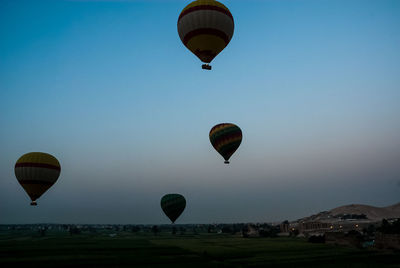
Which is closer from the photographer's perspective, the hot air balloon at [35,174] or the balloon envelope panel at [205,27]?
the balloon envelope panel at [205,27]

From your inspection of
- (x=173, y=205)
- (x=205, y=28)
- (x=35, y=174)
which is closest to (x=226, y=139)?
(x=173, y=205)

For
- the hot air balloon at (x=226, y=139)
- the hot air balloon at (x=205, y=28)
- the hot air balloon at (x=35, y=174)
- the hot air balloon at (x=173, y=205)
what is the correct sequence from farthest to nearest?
the hot air balloon at (x=173, y=205)
the hot air balloon at (x=226, y=139)
the hot air balloon at (x=35, y=174)
the hot air balloon at (x=205, y=28)

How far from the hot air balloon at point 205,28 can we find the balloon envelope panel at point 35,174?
750 inches

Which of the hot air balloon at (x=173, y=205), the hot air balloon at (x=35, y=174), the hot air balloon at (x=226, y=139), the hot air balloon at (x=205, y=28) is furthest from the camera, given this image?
the hot air balloon at (x=173, y=205)

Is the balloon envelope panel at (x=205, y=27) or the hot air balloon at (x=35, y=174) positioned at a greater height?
the balloon envelope panel at (x=205, y=27)

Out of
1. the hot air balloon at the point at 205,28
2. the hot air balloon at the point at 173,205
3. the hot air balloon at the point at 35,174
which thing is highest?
the hot air balloon at the point at 205,28

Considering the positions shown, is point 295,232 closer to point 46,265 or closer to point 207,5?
point 46,265

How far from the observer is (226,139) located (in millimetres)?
35156

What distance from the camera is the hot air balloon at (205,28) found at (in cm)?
2344

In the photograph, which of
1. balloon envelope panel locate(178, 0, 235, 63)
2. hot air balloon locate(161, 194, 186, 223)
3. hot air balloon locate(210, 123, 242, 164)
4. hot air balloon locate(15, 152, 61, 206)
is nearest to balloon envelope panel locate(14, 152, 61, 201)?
hot air balloon locate(15, 152, 61, 206)

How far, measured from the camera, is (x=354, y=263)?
3734cm

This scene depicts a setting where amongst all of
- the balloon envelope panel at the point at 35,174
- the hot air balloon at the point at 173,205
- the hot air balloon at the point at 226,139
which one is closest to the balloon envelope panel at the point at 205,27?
the hot air balloon at the point at 226,139

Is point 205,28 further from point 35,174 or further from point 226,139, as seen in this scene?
point 35,174

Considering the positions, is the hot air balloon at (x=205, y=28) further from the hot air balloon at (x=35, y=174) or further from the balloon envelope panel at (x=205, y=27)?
the hot air balloon at (x=35, y=174)
